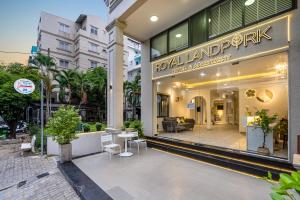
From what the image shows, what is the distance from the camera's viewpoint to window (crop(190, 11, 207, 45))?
636 centimetres

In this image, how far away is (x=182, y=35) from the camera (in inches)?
286

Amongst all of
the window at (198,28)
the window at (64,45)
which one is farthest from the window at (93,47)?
the window at (198,28)

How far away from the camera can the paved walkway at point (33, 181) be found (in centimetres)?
374

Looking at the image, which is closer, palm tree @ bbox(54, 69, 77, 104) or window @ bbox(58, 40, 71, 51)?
palm tree @ bbox(54, 69, 77, 104)

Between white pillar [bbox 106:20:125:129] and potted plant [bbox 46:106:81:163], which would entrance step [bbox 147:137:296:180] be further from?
potted plant [bbox 46:106:81:163]

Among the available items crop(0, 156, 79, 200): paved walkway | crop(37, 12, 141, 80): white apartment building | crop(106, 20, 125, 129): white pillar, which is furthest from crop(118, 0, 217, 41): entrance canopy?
crop(37, 12, 141, 80): white apartment building

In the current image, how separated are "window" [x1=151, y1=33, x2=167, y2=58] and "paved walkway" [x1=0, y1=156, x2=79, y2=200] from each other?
253 inches

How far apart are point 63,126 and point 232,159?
17.7 feet

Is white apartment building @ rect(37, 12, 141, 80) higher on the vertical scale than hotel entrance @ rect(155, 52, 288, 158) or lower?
higher

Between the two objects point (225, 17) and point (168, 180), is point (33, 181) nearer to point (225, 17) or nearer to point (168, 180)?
point (168, 180)

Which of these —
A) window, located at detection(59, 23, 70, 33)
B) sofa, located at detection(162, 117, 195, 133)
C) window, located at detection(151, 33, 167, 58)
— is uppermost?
window, located at detection(59, 23, 70, 33)

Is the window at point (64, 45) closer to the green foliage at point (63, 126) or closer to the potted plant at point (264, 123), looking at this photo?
the green foliage at point (63, 126)

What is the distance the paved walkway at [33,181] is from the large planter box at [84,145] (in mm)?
599

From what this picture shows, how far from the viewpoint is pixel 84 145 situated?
643 cm
